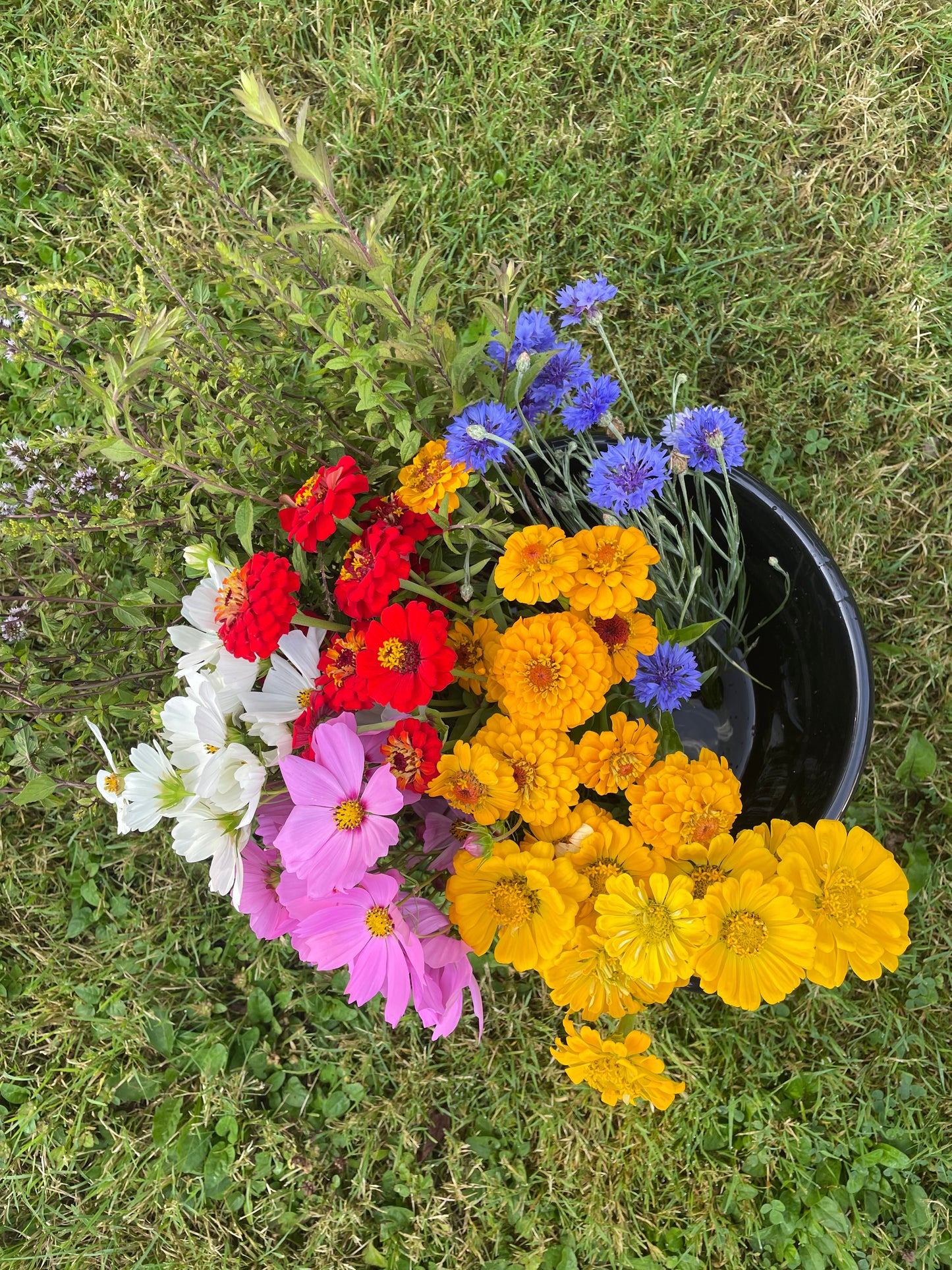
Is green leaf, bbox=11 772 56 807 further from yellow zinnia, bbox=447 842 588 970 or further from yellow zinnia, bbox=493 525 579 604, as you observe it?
yellow zinnia, bbox=493 525 579 604

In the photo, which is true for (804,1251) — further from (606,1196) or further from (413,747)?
(413,747)

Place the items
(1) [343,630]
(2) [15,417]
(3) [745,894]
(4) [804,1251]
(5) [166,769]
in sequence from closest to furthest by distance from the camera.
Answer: (3) [745,894] → (5) [166,769] → (1) [343,630] → (4) [804,1251] → (2) [15,417]

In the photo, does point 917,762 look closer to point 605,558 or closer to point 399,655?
point 605,558

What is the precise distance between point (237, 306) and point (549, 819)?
1334mm

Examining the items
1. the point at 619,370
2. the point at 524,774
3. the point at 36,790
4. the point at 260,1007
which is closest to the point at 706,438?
the point at 619,370

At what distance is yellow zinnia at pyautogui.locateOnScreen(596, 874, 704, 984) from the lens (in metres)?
0.79

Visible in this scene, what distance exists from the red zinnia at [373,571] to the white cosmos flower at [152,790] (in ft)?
0.83

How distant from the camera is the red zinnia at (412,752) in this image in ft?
2.83

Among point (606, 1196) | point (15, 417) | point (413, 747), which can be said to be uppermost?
point (15, 417)

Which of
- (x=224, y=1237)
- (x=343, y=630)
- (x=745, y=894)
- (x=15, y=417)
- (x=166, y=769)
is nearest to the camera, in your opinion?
(x=745, y=894)

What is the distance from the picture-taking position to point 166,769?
91cm

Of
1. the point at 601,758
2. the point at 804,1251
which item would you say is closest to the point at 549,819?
the point at 601,758

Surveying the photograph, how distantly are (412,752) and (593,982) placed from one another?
31 cm

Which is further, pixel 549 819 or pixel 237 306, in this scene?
pixel 237 306
